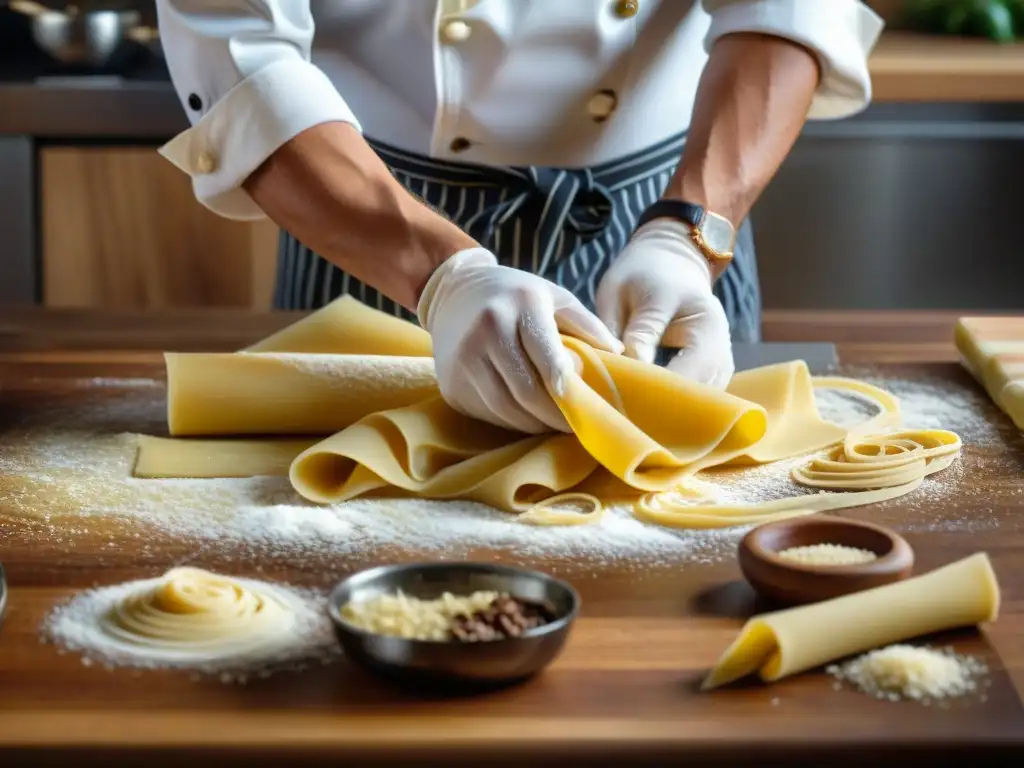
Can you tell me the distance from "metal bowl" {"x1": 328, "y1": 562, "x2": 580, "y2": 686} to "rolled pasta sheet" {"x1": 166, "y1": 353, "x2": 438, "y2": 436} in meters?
0.52

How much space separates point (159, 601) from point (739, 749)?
0.44m

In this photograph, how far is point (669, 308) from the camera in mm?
1560

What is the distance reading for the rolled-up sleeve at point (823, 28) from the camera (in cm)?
185

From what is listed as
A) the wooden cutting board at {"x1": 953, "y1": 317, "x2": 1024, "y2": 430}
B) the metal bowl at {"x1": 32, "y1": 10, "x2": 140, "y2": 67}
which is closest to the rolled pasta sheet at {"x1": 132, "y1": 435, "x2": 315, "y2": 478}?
the wooden cutting board at {"x1": 953, "y1": 317, "x2": 1024, "y2": 430}

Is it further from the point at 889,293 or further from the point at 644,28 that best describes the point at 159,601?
the point at 889,293

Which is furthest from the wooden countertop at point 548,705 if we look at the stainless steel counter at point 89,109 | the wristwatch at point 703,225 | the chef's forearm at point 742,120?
the stainless steel counter at point 89,109

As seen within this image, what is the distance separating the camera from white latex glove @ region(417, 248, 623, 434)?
1.36 metres

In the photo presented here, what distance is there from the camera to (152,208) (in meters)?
3.13

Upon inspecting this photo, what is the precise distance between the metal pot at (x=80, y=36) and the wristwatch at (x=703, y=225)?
186 cm

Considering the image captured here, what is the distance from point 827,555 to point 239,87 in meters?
0.92

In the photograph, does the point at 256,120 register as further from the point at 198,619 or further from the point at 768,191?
the point at 768,191

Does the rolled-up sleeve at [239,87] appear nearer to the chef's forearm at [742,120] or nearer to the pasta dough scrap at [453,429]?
the pasta dough scrap at [453,429]

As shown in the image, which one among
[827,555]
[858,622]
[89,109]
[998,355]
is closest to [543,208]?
[998,355]

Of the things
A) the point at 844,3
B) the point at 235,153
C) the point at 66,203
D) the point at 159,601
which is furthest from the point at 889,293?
the point at 159,601
